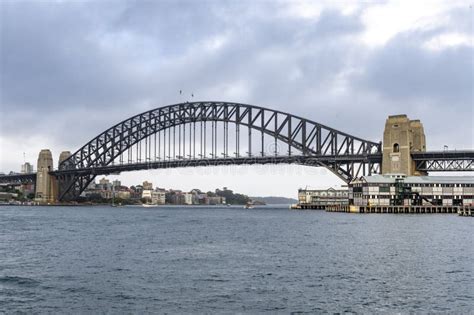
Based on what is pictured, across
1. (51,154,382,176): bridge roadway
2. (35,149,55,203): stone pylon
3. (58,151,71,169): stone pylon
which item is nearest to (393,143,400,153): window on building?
(51,154,382,176): bridge roadway

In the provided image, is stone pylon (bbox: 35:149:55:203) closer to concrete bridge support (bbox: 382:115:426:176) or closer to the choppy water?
concrete bridge support (bbox: 382:115:426:176)

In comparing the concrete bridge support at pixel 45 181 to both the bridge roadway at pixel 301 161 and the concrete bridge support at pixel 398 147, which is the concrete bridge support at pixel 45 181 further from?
the concrete bridge support at pixel 398 147

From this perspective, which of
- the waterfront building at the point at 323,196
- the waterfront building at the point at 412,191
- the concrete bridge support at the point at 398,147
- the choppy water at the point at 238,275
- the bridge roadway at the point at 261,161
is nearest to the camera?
the choppy water at the point at 238,275

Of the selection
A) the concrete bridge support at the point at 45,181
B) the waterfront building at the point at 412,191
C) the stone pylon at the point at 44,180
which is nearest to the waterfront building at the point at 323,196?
the waterfront building at the point at 412,191

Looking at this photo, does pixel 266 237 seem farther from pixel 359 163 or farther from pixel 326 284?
pixel 359 163

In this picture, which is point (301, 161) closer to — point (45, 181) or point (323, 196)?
point (323, 196)

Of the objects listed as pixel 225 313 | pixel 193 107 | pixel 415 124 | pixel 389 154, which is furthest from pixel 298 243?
pixel 193 107

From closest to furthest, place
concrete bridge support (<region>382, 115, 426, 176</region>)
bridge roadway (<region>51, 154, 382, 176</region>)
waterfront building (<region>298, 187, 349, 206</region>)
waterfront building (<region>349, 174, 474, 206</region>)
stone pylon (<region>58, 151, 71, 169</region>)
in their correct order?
waterfront building (<region>349, 174, 474, 206</region>) → concrete bridge support (<region>382, 115, 426, 176</region>) → bridge roadway (<region>51, 154, 382, 176</region>) → waterfront building (<region>298, 187, 349, 206</region>) → stone pylon (<region>58, 151, 71, 169</region>)
